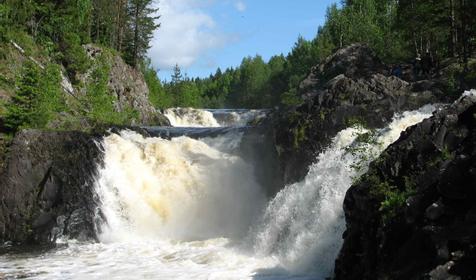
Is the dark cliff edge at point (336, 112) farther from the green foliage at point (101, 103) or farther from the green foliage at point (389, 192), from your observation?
the green foliage at point (101, 103)

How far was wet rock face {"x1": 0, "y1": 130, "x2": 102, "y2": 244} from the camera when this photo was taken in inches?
714

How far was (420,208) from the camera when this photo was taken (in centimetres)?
834

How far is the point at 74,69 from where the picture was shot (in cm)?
3428

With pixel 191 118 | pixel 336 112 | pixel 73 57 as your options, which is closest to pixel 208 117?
pixel 191 118

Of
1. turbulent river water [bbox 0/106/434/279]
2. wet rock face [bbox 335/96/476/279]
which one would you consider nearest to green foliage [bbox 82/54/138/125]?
turbulent river water [bbox 0/106/434/279]

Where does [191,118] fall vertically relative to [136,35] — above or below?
below

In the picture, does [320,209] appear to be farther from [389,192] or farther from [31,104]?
[31,104]

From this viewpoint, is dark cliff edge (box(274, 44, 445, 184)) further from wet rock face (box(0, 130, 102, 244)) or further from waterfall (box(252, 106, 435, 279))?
wet rock face (box(0, 130, 102, 244))

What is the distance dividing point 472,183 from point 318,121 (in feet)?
32.5

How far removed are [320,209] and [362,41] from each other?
4282 cm

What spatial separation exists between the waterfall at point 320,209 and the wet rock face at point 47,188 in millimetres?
6756

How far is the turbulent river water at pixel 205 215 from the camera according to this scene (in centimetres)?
1291

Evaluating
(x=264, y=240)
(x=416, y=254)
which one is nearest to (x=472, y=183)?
(x=416, y=254)

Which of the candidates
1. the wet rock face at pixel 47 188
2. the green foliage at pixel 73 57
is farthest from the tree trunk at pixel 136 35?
the wet rock face at pixel 47 188
